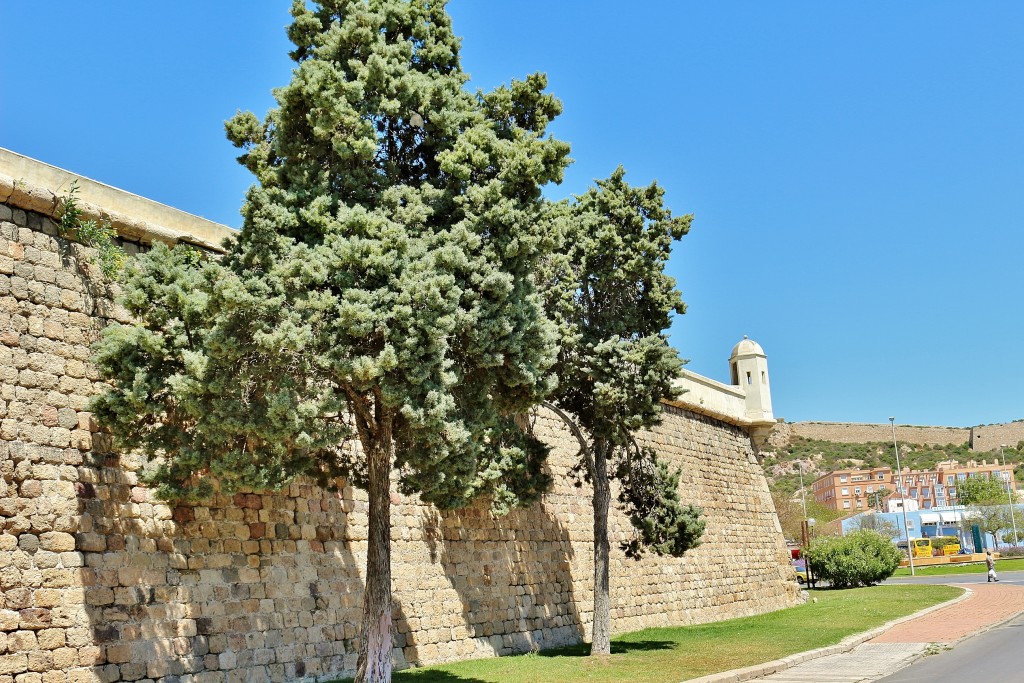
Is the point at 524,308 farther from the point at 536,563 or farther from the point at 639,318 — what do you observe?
the point at 536,563

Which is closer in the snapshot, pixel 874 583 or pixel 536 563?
pixel 536 563

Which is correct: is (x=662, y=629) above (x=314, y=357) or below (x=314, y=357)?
below

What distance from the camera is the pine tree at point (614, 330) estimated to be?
587 inches

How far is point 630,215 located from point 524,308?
18.2ft

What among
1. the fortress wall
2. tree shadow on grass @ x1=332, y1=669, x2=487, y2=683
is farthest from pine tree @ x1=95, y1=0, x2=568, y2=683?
the fortress wall

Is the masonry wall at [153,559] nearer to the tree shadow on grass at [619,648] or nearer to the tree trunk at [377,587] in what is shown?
the tree shadow on grass at [619,648]

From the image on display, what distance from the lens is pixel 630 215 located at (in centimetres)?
1547

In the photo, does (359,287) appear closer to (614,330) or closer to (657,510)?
(614,330)

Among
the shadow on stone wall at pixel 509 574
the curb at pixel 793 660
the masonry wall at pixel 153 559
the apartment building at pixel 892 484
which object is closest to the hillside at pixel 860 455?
the apartment building at pixel 892 484

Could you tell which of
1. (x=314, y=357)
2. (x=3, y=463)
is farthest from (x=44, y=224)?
(x=314, y=357)

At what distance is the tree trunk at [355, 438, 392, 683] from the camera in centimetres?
986

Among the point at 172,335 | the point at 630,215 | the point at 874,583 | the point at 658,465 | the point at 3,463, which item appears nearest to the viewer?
the point at 3,463

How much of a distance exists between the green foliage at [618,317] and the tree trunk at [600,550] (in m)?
0.06

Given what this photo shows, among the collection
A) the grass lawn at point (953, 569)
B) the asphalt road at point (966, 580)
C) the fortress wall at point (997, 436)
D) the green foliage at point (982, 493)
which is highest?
the fortress wall at point (997, 436)
